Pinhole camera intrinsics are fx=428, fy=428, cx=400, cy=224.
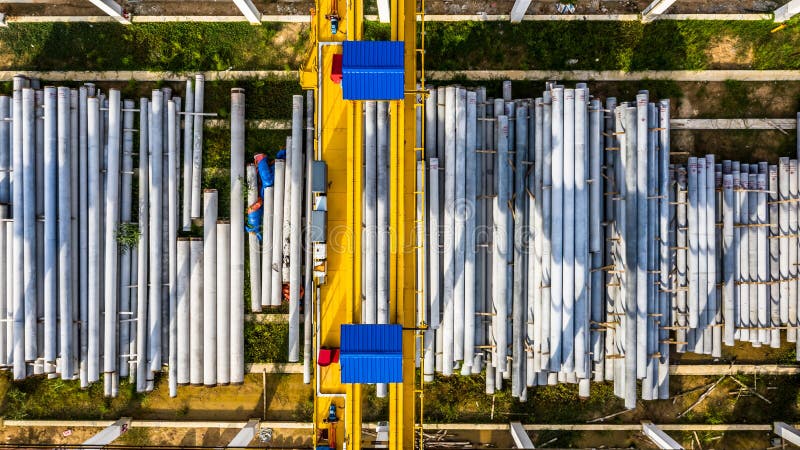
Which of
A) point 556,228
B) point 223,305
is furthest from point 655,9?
point 223,305

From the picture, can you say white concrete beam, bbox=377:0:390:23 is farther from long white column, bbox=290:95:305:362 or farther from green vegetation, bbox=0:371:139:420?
green vegetation, bbox=0:371:139:420

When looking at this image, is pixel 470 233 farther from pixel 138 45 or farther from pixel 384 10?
pixel 138 45

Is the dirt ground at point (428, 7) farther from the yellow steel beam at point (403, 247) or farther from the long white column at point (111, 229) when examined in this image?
the yellow steel beam at point (403, 247)

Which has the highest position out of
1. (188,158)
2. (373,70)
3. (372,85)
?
(373,70)

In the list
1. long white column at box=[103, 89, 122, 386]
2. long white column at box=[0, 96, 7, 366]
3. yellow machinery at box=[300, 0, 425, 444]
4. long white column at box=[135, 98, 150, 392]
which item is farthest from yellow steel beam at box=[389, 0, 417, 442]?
long white column at box=[0, 96, 7, 366]

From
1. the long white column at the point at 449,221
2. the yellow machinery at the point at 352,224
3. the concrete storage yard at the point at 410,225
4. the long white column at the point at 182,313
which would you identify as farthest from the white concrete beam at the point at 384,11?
the long white column at the point at 182,313

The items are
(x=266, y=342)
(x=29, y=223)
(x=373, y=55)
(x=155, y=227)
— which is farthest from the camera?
(x=266, y=342)
